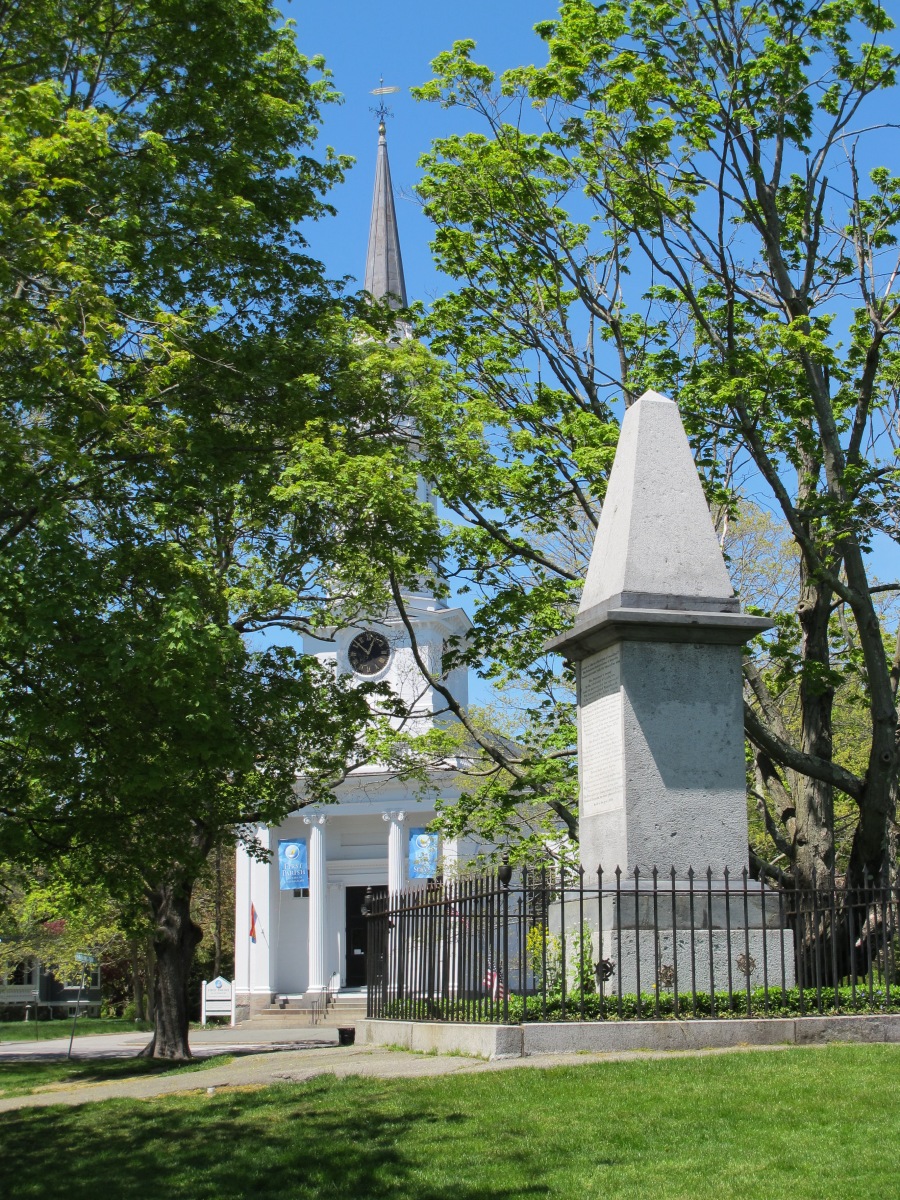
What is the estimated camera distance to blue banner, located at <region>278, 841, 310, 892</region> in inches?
1823

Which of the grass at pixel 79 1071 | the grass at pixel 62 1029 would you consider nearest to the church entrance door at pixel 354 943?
the grass at pixel 62 1029

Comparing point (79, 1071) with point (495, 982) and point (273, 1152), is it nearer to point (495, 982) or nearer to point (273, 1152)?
point (495, 982)

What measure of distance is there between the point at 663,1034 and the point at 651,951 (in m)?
0.85

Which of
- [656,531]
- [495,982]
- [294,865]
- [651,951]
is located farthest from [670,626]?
[294,865]

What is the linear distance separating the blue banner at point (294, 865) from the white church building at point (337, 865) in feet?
0.11

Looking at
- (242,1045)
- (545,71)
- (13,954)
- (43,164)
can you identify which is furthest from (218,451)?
(13,954)

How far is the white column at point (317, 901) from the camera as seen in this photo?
46.8 m

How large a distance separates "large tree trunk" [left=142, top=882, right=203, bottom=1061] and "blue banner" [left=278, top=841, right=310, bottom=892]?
842 inches

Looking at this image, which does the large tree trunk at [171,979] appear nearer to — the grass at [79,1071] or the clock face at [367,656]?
the grass at [79,1071]

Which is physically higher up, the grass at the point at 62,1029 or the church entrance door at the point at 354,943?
the church entrance door at the point at 354,943

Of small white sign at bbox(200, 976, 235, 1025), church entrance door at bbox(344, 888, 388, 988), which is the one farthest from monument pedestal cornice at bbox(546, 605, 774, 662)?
church entrance door at bbox(344, 888, 388, 988)

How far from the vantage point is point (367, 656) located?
47969mm

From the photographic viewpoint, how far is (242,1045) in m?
31.7

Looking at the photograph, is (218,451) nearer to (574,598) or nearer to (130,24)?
(130,24)
